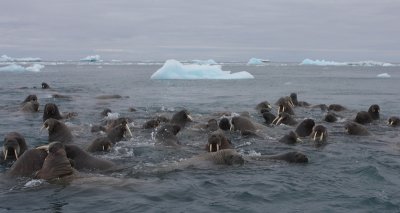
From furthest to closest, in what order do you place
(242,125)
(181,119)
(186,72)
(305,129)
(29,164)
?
(186,72) → (181,119) → (242,125) → (305,129) → (29,164)

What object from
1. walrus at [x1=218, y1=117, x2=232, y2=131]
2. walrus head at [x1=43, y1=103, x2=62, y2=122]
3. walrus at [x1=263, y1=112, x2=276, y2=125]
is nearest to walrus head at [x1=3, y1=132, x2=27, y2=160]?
walrus head at [x1=43, y1=103, x2=62, y2=122]

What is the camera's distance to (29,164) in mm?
9031

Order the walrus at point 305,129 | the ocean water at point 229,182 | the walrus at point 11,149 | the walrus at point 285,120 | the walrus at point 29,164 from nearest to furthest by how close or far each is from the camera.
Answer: the ocean water at point 229,182 < the walrus at point 29,164 < the walrus at point 11,149 < the walrus at point 305,129 < the walrus at point 285,120

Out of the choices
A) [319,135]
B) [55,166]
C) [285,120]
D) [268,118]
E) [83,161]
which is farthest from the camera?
[268,118]

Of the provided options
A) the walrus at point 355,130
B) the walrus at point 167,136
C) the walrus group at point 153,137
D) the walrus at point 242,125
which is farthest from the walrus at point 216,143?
the walrus at point 355,130

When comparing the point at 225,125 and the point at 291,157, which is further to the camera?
the point at 225,125

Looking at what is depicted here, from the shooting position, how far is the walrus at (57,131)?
1336 centimetres

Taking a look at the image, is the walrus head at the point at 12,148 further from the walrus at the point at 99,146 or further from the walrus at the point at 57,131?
the walrus at the point at 57,131

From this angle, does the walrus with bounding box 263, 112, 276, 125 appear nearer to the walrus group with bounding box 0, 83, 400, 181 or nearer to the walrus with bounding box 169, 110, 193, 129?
the walrus group with bounding box 0, 83, 400, 181

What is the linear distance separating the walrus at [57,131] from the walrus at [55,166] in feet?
14.8

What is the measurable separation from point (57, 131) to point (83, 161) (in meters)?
4.08

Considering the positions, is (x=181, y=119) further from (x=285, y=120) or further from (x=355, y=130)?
(x=355, y=130)

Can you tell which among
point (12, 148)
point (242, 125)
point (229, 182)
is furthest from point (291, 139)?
point (12, 148)

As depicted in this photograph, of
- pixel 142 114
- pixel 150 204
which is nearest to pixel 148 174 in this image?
pixel 150 204
